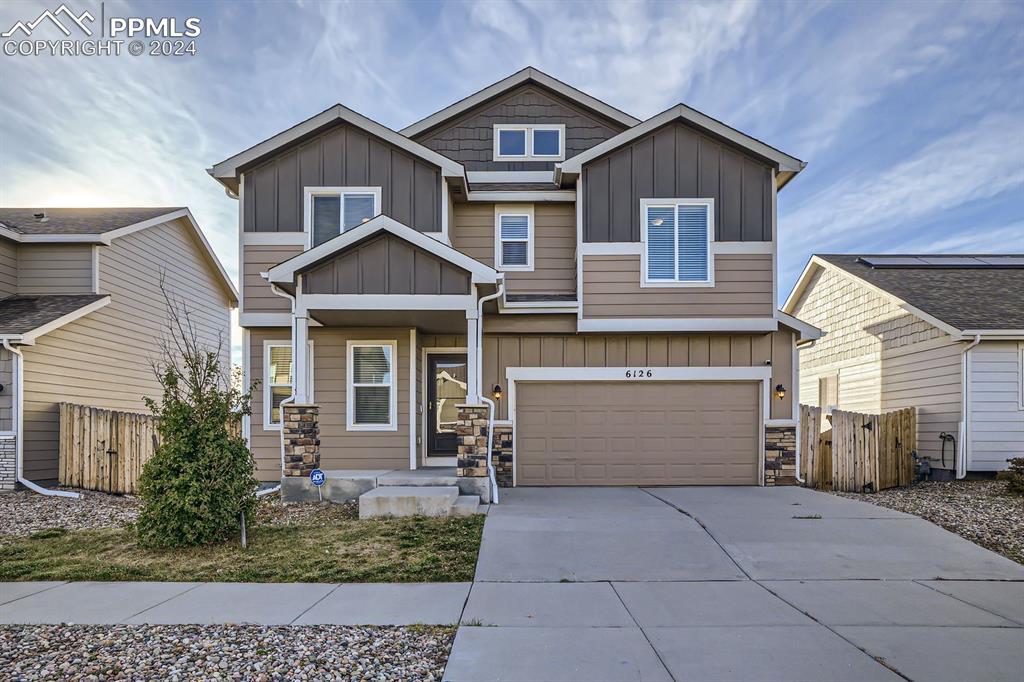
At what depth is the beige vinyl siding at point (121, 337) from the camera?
1118cm

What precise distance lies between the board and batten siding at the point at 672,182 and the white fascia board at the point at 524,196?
66 centimetres

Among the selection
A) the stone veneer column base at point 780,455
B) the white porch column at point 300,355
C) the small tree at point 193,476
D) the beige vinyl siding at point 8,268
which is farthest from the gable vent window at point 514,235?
the beige vinyl siding at point 8,268

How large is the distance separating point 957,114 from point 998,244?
4308 mm

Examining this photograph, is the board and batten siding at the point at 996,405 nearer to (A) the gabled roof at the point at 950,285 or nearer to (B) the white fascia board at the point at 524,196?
(A) the gabled roof at the point at 950,285

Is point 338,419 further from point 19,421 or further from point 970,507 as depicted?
point 970,507

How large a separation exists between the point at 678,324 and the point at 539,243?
3003 millimetres

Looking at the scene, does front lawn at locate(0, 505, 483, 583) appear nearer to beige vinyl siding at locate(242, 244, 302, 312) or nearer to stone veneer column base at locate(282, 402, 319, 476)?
stone veneer column base at locate(282, 402, 319, 476)

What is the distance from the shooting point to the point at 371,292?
29.7 feet

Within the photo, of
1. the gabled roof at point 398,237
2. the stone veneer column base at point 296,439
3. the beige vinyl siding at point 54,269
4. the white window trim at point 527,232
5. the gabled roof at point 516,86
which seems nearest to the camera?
the gabled roof at point 398,237

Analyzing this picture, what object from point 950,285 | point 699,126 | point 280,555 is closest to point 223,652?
point 280,555

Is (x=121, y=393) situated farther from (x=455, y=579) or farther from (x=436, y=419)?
(x=455, y=579)

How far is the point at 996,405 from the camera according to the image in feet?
37.6

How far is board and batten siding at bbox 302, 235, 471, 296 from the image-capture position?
9.02 meters

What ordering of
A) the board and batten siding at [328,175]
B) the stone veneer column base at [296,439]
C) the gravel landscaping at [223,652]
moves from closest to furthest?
1. the gravel landscaping at [223,652]
2. the stone veneer column base at [296,439]
3. the board and batten siding at [328,175]
